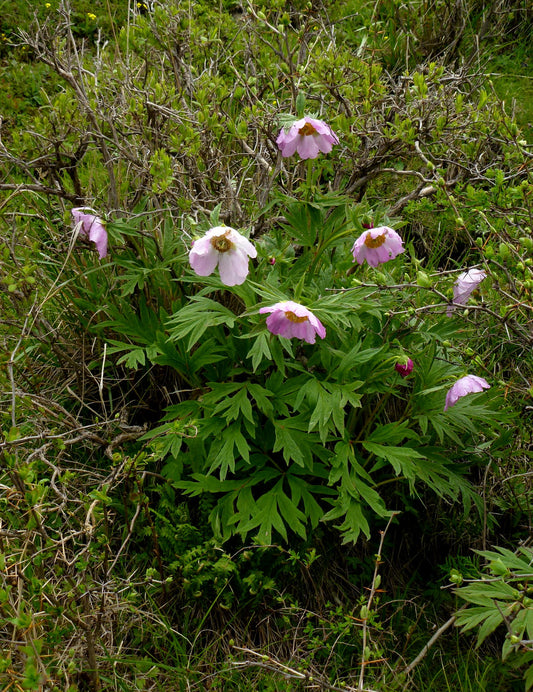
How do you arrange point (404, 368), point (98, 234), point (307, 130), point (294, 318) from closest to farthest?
point (294, 318)
point (404, 368)
point (307, 130)
point (98, 234)

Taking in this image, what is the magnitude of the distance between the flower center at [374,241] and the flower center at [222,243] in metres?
0.41

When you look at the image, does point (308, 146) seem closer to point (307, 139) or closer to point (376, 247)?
point (307, 139)

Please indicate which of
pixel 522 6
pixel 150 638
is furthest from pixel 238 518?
pixel 522 6

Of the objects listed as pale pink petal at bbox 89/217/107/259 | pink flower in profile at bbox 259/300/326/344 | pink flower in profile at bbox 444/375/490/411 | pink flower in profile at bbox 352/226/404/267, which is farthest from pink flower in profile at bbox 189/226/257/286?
pink flower in profile at bbox 444/375/490/411

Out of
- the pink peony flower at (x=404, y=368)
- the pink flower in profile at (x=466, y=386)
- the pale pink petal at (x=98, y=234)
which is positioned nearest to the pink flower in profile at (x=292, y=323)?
the pink peony flower at (x=404, y=368)

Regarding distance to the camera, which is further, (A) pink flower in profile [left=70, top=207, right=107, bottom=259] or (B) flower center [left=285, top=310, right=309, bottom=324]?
(A) pink flower in profile [left=70, top=207, right=107, bottom=259]

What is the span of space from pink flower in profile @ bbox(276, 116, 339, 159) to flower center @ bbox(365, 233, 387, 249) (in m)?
0.33

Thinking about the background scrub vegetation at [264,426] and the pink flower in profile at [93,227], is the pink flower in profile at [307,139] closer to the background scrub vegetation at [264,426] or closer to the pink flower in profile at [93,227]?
the background scrub vegetation at [264,426]

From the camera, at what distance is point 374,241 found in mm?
1935

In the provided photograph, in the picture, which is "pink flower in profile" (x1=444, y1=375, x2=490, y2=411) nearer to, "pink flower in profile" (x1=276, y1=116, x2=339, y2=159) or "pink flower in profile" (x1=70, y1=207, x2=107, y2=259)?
"pink flower in profile" (x1=276, y1=116, x2=339, y2=159)

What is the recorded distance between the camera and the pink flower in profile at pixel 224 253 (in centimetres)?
178

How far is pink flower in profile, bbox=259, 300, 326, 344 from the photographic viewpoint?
5.59 feet

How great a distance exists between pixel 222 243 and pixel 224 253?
0.10ft

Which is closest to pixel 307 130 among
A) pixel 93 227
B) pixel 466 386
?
pixel 93 227
